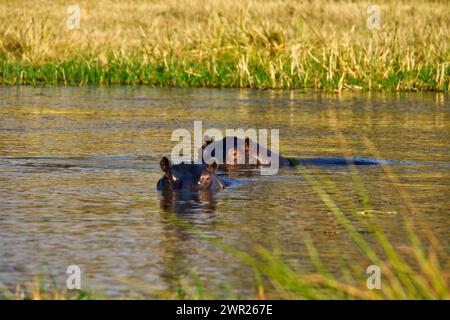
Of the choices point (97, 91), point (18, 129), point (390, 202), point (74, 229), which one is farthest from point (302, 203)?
point (97, 91)

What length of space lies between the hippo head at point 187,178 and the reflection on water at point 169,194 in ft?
0.44

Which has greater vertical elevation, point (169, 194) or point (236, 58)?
point (236, 58)

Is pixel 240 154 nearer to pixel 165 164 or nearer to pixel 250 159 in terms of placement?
pixel 250 159

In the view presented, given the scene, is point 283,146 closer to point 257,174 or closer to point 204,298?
point 257,174

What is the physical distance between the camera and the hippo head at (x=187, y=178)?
9.47 m

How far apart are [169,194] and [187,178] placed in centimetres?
28

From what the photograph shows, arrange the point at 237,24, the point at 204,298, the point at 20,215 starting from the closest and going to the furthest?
the point at 204,298, the point at 20,215, the point at 237,24

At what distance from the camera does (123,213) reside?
27.6ft

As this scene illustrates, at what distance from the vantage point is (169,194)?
30.6 ft

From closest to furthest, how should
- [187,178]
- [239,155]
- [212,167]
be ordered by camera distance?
[187,178] → [212,167] → [239,155]

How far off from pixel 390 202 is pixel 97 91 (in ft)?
37.9

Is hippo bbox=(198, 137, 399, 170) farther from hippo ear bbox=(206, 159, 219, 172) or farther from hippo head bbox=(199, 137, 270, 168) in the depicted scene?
hippo ear bbox=(206, 159, 219, 172)

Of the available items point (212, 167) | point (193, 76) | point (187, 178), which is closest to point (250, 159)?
point (212, 167)

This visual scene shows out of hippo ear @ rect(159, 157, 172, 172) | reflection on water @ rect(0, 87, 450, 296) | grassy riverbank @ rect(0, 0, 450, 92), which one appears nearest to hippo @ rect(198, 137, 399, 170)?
reflection on water @ rect(0, 87, 450, 296)
